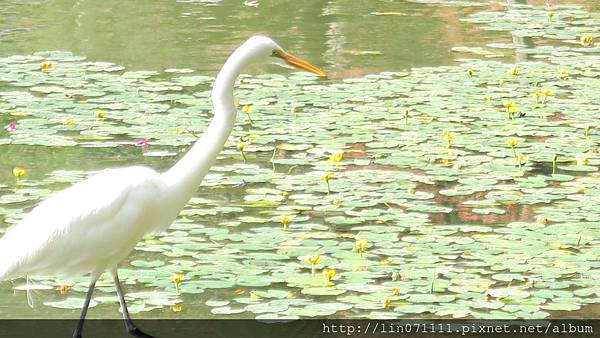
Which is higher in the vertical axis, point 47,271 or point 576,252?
point 47,271

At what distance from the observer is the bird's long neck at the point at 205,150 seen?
4.05 meters

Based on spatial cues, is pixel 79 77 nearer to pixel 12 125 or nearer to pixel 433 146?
pixel 12 125

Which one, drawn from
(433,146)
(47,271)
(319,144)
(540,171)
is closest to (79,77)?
(319,144)

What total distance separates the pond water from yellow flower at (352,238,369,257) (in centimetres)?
1

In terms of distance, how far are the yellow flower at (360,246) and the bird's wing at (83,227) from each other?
1.13 meters

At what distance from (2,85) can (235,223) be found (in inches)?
114

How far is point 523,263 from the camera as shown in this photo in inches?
189

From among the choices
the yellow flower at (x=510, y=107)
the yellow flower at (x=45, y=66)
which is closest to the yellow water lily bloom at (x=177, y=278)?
the yellow flower at (x=510, y=107)

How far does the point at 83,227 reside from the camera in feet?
13.0

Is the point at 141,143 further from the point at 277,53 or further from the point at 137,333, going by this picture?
the point at 137,333

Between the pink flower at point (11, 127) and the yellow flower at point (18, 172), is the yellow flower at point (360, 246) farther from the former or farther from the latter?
the pink flower at point (11, 127)

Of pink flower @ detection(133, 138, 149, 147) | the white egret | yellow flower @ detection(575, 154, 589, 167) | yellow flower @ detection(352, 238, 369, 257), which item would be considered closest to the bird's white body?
the white egret

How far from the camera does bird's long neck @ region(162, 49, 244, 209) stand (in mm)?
4047

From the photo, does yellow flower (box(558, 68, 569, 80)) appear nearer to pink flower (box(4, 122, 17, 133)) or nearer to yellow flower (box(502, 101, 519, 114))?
yellow flower (box(502, 101, 519, 114))
